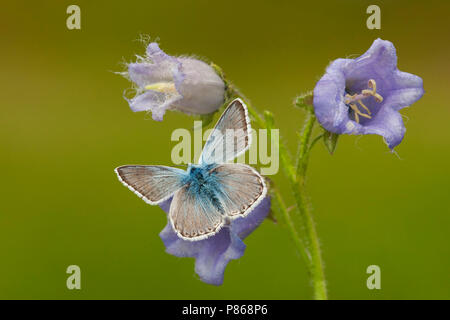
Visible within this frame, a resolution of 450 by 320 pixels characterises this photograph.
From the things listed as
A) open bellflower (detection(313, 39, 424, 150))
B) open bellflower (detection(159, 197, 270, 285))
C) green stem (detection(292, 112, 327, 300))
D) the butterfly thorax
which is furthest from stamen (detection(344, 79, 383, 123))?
the butterfly thorax

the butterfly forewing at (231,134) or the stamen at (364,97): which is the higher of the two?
the stamen at (364,97)

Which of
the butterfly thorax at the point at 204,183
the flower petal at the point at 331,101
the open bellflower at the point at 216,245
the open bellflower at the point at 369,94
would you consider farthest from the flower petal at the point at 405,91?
the butterfly thorax at the point at 204,183

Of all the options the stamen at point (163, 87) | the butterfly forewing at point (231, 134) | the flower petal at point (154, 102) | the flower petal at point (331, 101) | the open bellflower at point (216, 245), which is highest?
the stamen at point (163, 87)

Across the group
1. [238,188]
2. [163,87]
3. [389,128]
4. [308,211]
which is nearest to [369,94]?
[389,128]

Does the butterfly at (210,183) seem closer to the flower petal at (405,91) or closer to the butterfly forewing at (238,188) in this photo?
the butterfly forewing at (238,188)

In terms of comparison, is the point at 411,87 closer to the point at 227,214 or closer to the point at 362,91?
the point at 362,91

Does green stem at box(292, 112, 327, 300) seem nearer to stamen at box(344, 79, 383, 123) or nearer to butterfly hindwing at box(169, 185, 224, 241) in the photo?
stamen at box(344, 79, 383, 123)
